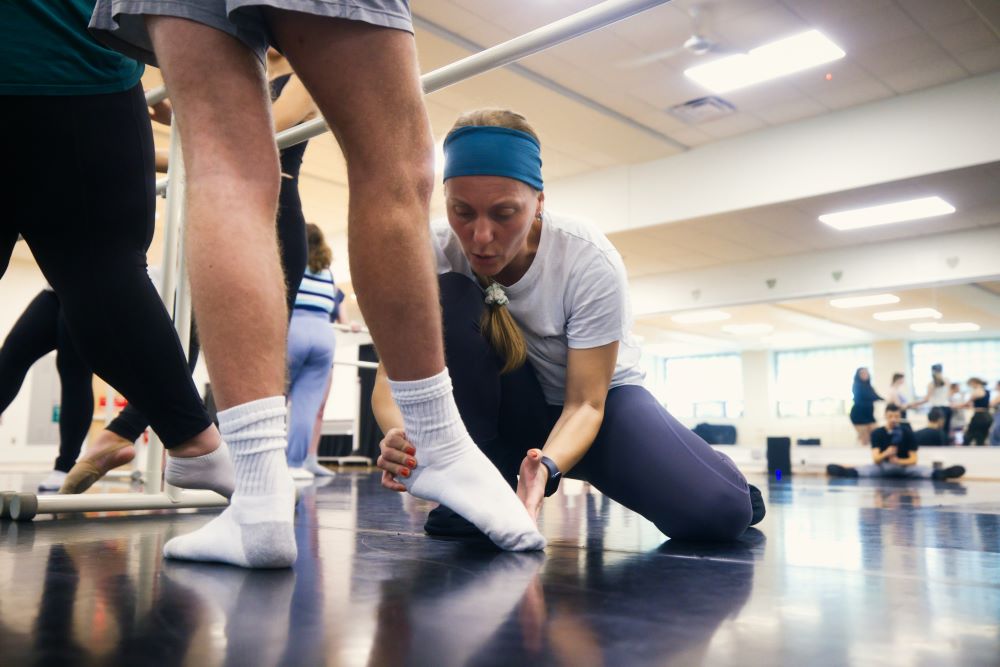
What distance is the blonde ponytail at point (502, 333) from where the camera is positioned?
1.10 m

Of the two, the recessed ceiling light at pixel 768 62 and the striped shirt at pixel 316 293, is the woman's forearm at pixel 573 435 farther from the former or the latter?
the recessed ceiling light at pixel 768 62

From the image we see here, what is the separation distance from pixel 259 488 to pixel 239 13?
390 mm

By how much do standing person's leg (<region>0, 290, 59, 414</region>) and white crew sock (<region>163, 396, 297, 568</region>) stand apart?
4.93 ft

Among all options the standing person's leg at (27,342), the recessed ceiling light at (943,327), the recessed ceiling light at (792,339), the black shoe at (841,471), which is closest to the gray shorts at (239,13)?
the standing person's leg at (27,342)

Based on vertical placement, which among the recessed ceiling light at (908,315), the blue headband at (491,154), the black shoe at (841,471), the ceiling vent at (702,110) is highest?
the ceiling vent at (702,110)

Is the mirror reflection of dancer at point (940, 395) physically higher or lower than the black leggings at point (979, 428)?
higher

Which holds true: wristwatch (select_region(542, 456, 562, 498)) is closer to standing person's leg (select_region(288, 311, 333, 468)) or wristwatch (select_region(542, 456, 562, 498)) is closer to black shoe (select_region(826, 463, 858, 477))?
standing person's leg (select_region(288, 311, 333, 468))

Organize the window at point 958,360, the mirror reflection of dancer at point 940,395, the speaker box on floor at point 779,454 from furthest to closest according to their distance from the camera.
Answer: the window at point 958,360 → the mirror reflection of dancer at point 940,395 → the speaker box on floor at point 779,454

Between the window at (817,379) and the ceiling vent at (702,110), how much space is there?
1042cm

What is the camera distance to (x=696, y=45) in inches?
172

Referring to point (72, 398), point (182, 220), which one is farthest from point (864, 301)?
point (182, 220)

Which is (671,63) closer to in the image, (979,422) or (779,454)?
(779,454)

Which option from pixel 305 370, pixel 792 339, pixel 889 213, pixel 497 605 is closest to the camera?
pixel 497 605

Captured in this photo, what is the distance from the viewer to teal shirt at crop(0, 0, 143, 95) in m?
0.82
